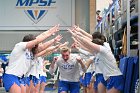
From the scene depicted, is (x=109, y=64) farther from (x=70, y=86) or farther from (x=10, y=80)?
(x=70, y=86)

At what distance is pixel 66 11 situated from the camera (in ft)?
59.0

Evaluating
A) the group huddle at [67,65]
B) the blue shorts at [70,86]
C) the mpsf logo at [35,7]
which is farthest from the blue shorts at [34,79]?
the mpsf logo at [35,7]

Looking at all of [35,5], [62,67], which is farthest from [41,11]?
[62,67]

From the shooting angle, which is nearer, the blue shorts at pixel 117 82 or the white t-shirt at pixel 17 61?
the blue shorts at pixel 117 82

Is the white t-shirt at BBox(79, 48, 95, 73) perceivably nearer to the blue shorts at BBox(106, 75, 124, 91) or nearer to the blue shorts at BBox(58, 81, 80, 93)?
the blue shorts at BBox(58, 81, 80, 93)

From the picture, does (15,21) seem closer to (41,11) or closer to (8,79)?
Result: (41,11)

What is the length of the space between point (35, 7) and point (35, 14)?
41cm

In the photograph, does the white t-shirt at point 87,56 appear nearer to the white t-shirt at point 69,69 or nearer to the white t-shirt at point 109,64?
the white t-shirt at point 69,69

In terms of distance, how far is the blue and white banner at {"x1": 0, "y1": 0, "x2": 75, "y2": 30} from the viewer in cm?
1783

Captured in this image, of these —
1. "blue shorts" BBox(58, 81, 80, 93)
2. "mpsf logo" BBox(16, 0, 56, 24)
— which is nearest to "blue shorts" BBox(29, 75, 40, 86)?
"blue shorts" BBox(58, 81, 80, 93)

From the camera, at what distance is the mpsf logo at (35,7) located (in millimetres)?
18000

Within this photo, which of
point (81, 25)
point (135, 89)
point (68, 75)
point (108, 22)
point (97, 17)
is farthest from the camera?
point (81, 25)

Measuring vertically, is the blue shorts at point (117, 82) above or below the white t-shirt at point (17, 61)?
below

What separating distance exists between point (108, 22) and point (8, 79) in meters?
5.62
